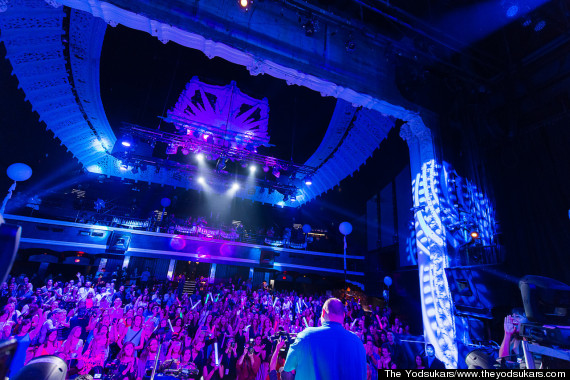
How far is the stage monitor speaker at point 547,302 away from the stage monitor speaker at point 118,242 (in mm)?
16632

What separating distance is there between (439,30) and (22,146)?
14226 millimetres

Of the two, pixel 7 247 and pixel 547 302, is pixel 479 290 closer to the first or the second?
pixel 547 302

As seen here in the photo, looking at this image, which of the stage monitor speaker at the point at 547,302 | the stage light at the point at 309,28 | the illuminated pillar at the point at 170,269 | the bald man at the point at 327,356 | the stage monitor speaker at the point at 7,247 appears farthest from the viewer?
the illuminated pillar at the point at 170,269

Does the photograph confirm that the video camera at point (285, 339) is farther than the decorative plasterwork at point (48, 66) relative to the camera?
No

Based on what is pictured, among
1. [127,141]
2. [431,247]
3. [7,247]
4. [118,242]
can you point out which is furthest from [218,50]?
[118,242]

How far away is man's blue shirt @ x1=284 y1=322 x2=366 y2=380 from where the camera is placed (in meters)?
1.90

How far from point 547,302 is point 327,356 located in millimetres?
2258

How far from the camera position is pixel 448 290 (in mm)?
4742

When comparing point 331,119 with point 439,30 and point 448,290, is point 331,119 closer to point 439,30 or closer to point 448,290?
point 439,30

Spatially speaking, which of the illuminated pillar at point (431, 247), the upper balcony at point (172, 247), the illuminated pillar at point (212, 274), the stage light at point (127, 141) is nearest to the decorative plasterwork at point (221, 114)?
the stage light at point (127, 141)

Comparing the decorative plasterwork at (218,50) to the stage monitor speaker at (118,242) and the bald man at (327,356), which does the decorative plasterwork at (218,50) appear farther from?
the stage monitor speaker at (118,242)

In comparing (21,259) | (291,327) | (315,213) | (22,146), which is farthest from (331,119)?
(21,259)

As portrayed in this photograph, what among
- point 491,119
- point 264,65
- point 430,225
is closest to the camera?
point 264,65

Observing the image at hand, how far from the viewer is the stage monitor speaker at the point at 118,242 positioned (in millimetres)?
14531
